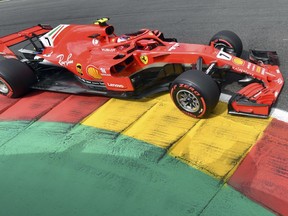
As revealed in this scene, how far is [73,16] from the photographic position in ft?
39.1

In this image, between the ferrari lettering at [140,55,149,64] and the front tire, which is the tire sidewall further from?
the ferrari lettering at [140,55,149,64]

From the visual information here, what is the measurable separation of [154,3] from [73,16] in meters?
2.90

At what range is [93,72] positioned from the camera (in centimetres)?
607

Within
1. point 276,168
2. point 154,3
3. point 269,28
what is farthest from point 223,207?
point 154,3

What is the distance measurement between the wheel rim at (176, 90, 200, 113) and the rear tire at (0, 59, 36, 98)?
3235 millimetres

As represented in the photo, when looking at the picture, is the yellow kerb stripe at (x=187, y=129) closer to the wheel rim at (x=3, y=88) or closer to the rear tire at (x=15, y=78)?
the rear tire at (x=15, y=78)

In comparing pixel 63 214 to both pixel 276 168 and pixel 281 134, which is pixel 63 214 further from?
pixel 281 134

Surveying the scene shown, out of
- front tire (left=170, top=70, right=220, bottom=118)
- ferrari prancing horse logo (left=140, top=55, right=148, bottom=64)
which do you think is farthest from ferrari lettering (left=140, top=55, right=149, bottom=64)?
front tire (left=170, top=70, right=220, bottom=118)

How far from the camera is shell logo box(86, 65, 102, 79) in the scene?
601 cm

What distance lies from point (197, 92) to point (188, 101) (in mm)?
404

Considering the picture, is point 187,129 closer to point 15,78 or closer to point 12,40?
point 15,78

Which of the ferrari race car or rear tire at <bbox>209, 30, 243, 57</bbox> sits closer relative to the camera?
the ferrari race car

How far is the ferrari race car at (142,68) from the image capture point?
17.0 ft

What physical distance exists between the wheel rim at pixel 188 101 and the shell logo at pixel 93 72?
1575 mm
